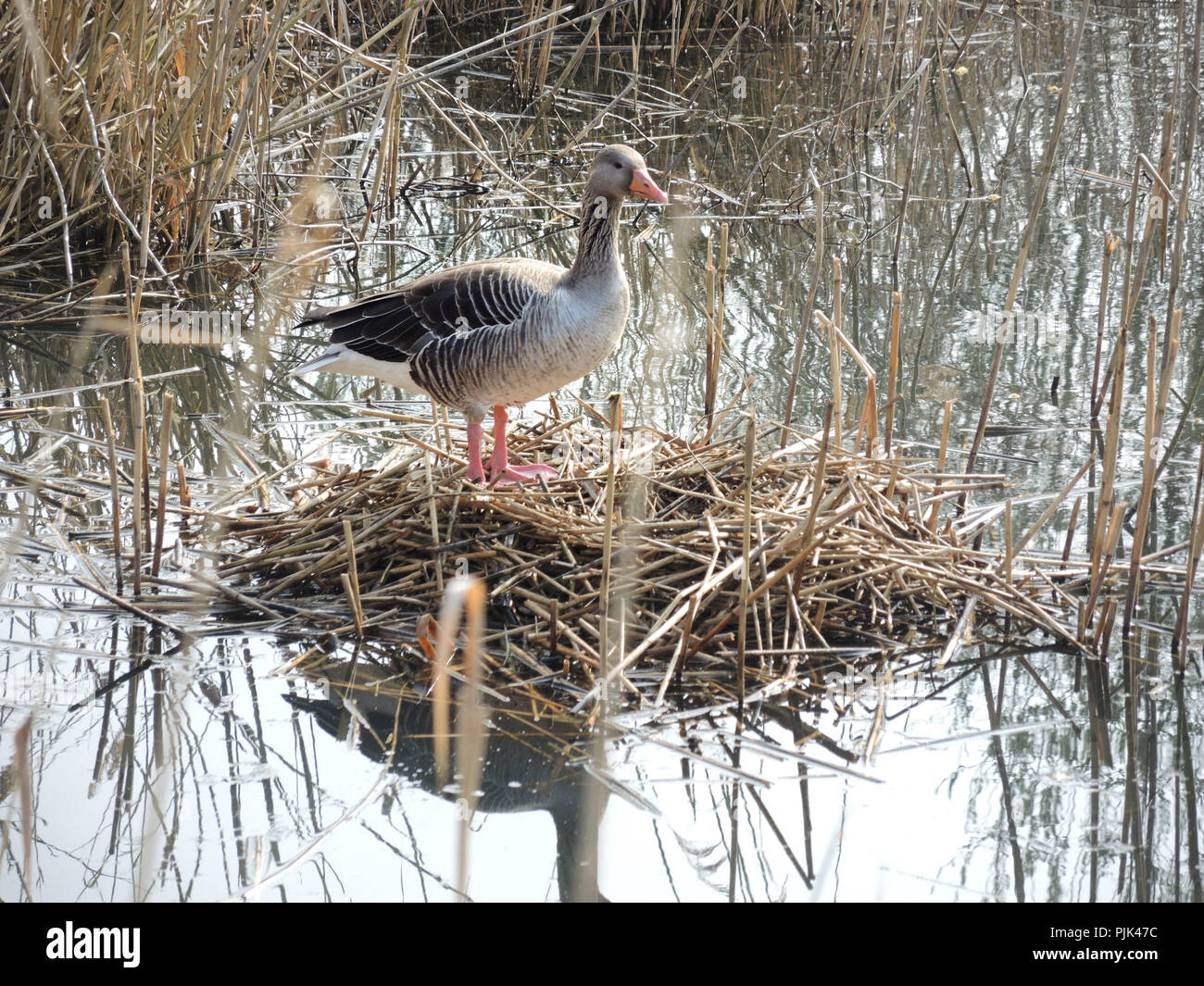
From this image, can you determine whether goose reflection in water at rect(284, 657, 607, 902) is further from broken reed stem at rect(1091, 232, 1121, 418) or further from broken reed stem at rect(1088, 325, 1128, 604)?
broken reed stem at rect(1091, 232, 1121, 418)

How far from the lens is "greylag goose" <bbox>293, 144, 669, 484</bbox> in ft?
15.2

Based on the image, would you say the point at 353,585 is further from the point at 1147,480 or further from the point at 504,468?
the point at 1147,480

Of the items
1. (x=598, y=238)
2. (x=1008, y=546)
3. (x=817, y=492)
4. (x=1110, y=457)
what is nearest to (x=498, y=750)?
(x=817, y=492)

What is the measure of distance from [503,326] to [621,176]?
2.44ft

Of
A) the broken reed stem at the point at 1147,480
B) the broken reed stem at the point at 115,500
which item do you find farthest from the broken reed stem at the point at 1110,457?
the broken reed stem at the point at 115,500

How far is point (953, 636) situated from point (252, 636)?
2156mm

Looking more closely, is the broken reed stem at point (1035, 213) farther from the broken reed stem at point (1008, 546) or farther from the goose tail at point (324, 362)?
the goose tail at point (324, 362)

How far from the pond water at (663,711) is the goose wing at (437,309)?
1.55 ft

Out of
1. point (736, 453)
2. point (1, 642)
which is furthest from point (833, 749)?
point (1, 642)

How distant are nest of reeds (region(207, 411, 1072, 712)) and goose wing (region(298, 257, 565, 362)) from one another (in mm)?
546

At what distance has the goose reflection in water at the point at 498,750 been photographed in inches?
121

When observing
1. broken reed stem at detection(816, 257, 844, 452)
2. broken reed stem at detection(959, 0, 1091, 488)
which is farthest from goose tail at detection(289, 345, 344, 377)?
broken reed stem at detection(959, 0, 1091, 488)

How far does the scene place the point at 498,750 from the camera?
344 centimetres

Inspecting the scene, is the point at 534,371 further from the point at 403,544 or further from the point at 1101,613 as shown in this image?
the point at 1101,613
